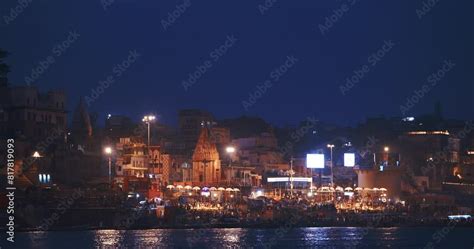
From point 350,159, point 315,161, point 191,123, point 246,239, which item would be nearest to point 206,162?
point 315,161

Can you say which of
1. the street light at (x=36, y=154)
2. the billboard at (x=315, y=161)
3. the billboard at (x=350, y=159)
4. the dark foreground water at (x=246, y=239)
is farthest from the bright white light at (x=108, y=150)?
the billboard at (x=350, y=159)

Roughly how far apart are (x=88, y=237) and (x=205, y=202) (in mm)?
25332

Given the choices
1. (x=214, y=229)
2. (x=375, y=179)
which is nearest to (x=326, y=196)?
(x=375, y=179)

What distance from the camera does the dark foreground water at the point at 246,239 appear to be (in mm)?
72250

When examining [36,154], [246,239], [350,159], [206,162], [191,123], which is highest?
[191,123]

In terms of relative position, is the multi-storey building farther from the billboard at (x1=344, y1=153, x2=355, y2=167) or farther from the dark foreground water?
the dark foreground water

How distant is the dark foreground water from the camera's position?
237 feet

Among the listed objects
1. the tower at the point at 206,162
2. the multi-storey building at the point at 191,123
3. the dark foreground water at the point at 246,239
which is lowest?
the dark foreground water at the point at 246,239

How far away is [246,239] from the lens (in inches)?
3100

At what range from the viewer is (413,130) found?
142 metres

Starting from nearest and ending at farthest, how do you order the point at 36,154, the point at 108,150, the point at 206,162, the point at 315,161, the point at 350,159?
1. the point at 36,154
2. the point at 108,150
3. the point at 206,162
4. the point at 315,161
5. the point at 350,159

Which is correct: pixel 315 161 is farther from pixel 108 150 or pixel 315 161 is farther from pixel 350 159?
pixel 108 150

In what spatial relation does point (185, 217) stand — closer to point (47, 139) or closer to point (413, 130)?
point (47, 139)

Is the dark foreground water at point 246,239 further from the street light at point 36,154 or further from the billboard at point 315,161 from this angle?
the billboard at point 315,161
